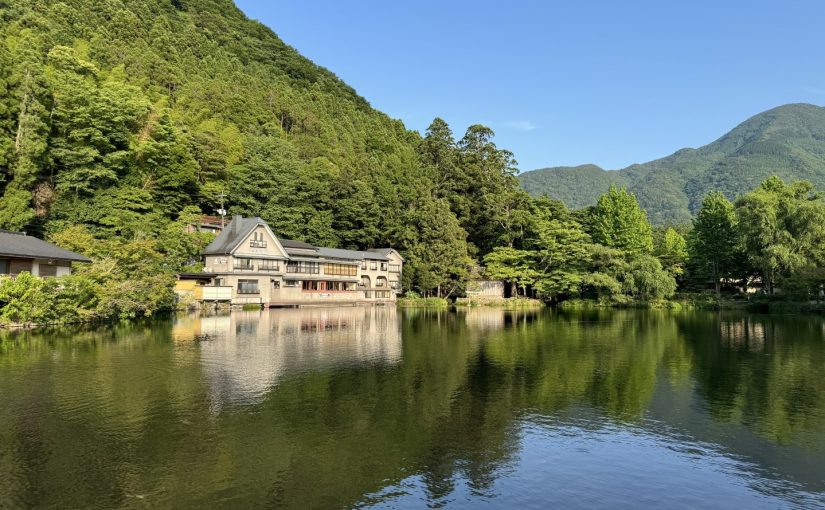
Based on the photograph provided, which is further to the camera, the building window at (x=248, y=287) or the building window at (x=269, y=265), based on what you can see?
the building window at (x=269, y=265)

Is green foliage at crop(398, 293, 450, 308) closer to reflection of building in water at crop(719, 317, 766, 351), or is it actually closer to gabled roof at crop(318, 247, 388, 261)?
gabled roof at crop(318, 247, 388, 261)

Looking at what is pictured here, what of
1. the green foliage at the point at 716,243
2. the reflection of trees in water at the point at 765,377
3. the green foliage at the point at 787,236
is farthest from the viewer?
the green foliage at the point at 716,243

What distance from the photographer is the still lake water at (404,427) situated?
7.49 meters

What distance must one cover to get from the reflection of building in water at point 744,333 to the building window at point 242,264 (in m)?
35.5

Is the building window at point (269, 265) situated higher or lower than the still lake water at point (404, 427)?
higher

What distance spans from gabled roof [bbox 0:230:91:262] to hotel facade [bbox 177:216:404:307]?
9.95m

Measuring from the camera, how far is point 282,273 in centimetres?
4609

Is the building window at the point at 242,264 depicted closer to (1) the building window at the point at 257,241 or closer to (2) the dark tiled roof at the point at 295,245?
(1) the building window at the point at 257,241

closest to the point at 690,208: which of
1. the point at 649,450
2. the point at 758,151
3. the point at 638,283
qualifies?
the point at 758,151

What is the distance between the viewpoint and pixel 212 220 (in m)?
51.3

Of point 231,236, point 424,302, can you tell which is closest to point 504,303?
point 424,302

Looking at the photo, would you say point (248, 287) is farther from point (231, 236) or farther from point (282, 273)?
point (231, 236)

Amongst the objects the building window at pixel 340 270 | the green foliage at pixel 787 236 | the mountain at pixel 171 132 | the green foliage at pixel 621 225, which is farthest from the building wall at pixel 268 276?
the green foliage at pixel 787 236

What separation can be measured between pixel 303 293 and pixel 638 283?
34.4 meters
